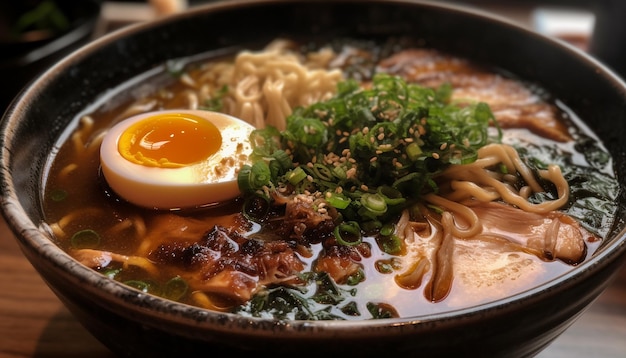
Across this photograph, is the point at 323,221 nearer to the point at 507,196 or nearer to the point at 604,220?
the point at 507,196

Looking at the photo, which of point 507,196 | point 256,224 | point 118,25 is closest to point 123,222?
point 256,224

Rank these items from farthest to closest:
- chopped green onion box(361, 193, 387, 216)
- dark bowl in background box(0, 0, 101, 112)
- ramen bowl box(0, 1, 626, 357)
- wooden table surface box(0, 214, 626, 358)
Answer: dark bowl in background box(0, 0, 101, 112) < wooden table surface box(0, 214, 626, 358) < chopped green onion box(361, 193, 387, 216) < ramen bowl box(0, 1, 626, 357)

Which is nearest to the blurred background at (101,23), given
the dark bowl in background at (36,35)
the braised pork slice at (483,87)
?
the dark bowl in background at (36,35)

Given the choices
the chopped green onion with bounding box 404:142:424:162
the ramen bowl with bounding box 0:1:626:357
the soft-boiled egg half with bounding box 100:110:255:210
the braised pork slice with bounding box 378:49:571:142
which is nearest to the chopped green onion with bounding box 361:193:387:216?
the chopped green onion with bounding box 404:142:424:162

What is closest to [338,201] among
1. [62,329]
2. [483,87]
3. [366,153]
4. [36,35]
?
[366,153]

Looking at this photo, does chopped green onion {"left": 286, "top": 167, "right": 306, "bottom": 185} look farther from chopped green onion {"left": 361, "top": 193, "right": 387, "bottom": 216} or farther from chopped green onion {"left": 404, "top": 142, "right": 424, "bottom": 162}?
chopped green onion {"left": 404, "top": 142, "right": 424, "bottom": 162}

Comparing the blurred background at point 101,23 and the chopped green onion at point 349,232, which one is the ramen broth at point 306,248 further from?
the blurred background at point 101,23
